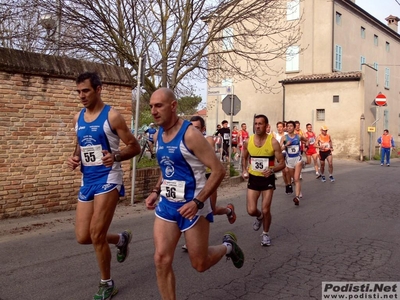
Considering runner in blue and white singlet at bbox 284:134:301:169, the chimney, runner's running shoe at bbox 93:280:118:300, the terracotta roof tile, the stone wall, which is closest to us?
runner's running shoe at bbox 93:280:118:300

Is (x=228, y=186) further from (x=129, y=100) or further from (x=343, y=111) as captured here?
(x=343, y=111)

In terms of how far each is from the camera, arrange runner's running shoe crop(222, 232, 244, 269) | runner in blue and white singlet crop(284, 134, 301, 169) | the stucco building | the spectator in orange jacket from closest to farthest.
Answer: runner's running shoe crop(222, 232, 244, 269), runner in blue and white singlet crop(284, 134, 301, 169), the spectator in orange jacket, the stucco building

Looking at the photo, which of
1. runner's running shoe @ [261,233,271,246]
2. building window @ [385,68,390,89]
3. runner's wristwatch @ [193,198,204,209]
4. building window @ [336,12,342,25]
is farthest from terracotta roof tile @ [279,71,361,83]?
runner's wristwatch @ [193,198,204,209]

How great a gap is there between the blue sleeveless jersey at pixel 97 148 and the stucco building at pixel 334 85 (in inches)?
839

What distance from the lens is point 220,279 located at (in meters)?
4.98

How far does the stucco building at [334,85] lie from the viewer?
2806cm

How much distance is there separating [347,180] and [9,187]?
11.5 metres

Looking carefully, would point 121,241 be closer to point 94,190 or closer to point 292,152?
point 94,190

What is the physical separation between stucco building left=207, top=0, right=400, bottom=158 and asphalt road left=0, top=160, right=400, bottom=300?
17.5 meters

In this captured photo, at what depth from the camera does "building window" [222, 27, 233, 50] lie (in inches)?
582

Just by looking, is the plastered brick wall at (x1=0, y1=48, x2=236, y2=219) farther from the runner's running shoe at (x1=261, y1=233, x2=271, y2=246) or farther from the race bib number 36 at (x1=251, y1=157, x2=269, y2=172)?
the runner's running shoe at (x1=261, y1=233, x2=271, y2=246)

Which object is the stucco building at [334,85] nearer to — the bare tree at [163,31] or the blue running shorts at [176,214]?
the bare tree at [163,31]

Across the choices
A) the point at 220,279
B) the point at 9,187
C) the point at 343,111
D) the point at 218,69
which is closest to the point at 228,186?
the point at 218,69

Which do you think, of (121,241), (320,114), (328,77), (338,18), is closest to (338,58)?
(338,18)
